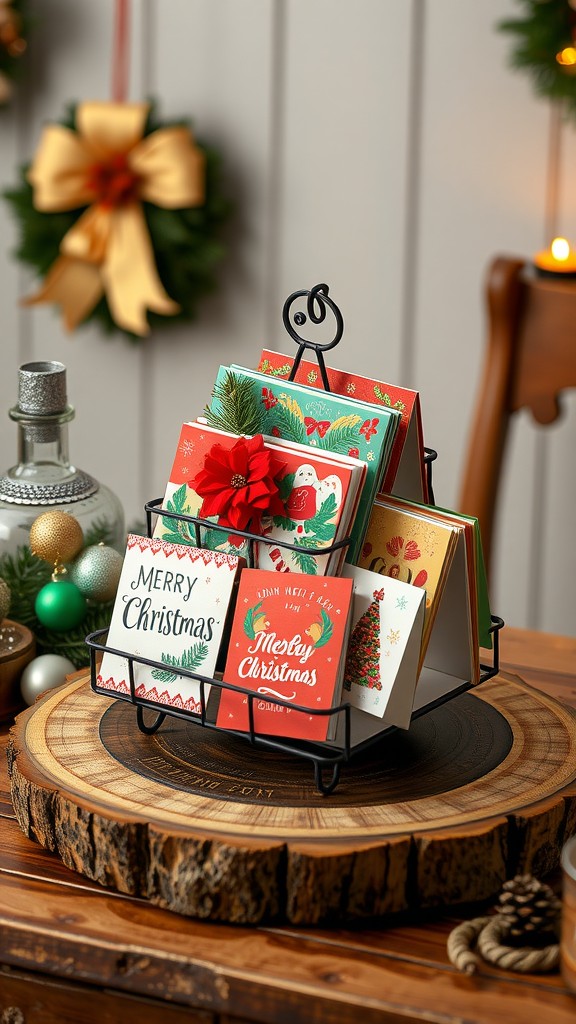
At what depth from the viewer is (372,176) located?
2.06 meters

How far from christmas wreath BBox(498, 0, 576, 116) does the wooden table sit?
1.38 metres

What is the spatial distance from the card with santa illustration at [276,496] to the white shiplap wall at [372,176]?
1.21 metres

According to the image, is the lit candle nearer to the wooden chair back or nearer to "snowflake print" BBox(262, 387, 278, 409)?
the wooden chair back

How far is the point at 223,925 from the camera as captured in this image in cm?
80

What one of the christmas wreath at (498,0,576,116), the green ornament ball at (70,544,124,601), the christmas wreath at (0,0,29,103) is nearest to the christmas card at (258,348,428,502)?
the green ornament ball at (70,544,124,601)

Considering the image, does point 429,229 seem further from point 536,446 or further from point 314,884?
point 314,884

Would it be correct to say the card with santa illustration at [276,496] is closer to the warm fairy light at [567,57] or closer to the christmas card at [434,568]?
the christmas card at [434,568]

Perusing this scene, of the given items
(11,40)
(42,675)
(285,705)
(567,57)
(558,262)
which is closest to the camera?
(285,705)

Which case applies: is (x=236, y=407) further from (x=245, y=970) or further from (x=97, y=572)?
(x=245, y=970)

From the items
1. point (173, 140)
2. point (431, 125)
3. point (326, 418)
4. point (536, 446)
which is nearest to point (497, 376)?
point (536, 446)

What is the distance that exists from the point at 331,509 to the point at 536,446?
126cm

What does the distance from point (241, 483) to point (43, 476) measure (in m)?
0.34

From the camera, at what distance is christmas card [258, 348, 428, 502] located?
0.92m

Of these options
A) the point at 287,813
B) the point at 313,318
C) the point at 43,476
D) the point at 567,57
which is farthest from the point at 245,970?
the point at 567,57
